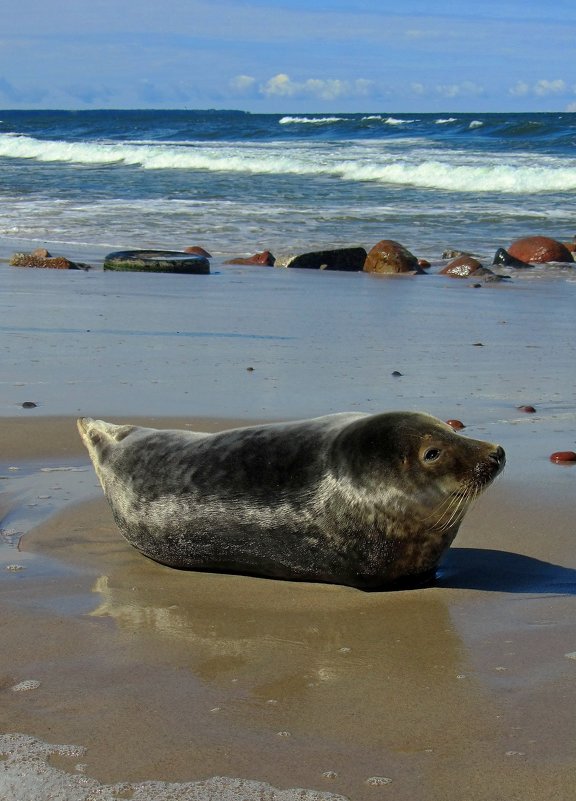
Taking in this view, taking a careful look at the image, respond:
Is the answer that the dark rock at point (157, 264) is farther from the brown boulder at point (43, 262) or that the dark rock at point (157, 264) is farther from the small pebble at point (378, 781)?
the small pebble at point (378, 781)

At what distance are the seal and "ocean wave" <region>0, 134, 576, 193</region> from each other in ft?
80.6

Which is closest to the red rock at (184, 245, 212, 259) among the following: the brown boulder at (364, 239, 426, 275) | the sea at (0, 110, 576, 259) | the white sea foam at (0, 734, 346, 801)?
the sea at (0, 110, 576, 259)

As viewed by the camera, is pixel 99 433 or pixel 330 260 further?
pixel 330 260

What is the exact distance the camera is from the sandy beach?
258 centimetres

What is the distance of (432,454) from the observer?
3.81 metres

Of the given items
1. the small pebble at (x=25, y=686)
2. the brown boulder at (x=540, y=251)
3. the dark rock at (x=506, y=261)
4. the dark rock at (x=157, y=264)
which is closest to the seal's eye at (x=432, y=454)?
the small pebble at (x=25, y=686)

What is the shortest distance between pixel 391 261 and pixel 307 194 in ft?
36.2

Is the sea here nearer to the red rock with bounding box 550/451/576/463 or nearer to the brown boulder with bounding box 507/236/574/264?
the brown boulder with bounding box 507/236/574/264

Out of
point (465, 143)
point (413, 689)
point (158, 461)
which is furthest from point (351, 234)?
point (465, 143)

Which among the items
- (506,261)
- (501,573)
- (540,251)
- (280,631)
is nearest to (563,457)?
(501,573)

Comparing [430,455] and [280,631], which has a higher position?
[430,455]

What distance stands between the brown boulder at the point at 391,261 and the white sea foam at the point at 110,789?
11.8 m

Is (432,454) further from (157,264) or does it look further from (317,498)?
(157,264)

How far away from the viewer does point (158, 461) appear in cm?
423
